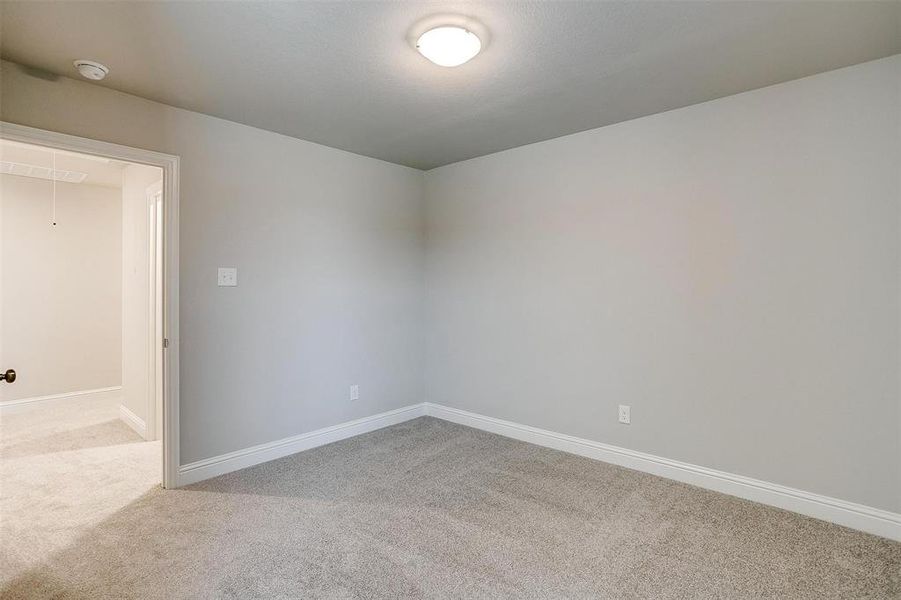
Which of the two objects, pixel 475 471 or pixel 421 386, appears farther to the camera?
pixel 421 386

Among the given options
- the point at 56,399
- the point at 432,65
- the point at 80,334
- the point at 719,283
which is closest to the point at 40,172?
the point at 80,334

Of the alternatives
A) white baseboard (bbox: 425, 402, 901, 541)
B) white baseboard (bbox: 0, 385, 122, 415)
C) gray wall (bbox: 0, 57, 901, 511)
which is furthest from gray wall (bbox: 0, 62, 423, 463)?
white baseboard (bbox: 0, 385, 122, 415)

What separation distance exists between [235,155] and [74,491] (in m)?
2.39

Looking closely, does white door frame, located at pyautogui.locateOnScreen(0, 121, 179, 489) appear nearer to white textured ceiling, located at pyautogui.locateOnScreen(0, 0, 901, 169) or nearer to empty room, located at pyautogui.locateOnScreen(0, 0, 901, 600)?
empty room, located at pyautogui.locateOnScreen(0, 0, 901, 600)

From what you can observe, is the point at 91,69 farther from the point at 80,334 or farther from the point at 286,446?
the point at 80,334

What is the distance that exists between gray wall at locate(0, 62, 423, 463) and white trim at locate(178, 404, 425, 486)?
0.19 ft

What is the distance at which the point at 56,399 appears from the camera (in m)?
5.07

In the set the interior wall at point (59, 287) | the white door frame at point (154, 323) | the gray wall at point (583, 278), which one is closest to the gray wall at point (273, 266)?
the gray wall at point (583, 278)

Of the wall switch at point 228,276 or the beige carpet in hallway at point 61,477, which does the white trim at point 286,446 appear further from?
the wall switch at point 228,276

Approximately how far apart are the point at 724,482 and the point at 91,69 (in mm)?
4249

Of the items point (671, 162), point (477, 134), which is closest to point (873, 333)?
point (671, 162)

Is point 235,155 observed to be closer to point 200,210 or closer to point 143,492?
point 200,210

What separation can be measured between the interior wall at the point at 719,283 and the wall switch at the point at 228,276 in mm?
2007

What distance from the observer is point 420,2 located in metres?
1.84
